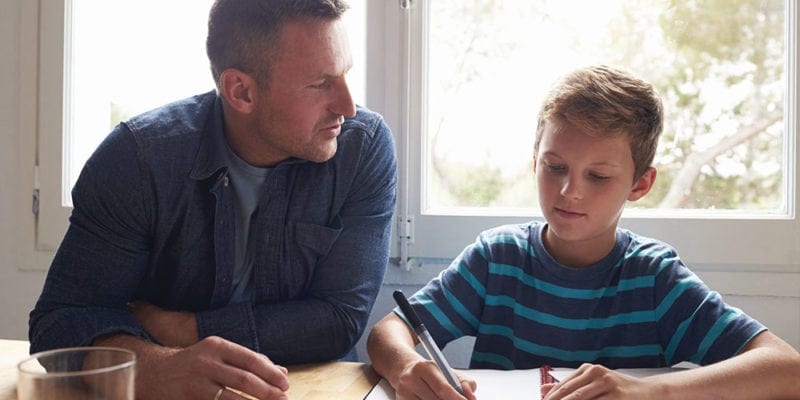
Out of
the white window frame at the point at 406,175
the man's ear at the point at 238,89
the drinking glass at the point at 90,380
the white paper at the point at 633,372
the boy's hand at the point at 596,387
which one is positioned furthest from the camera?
the white window frame at the point at 406,175

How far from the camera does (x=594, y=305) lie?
1320mm

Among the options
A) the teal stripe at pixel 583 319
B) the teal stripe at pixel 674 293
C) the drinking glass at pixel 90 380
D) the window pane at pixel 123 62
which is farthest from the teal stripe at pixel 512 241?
the window pane at pixel 123 62

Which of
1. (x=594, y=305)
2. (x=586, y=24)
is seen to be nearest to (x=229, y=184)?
(x=594, y=305)

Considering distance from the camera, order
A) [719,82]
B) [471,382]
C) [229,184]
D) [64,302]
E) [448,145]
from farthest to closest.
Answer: [448,145] → [719,82] → [229,184] → [64,302] → [471,382]

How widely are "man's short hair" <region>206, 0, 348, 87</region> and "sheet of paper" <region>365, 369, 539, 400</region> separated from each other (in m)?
0.63

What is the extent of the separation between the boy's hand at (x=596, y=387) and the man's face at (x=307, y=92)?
601 mm

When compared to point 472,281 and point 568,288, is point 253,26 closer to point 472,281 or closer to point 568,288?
point 472,281

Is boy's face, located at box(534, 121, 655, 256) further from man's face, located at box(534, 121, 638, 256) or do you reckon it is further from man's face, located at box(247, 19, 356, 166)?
man's face, located at box(247, 19, 356, 166)

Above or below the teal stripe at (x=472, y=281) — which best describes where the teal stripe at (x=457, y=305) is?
below

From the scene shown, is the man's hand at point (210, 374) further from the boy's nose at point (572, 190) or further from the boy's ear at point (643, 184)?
the boy's ear at point (643, 184)

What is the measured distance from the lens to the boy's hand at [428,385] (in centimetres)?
101

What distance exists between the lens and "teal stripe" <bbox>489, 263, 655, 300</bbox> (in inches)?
51.7

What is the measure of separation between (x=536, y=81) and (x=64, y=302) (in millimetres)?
1094

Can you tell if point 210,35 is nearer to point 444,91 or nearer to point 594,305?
point 444,91
